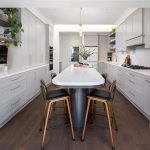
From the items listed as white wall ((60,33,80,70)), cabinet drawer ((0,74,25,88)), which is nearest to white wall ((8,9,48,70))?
cabinet drawer ((0,74,25,88))

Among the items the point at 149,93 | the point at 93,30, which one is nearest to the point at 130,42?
the point at 149,93

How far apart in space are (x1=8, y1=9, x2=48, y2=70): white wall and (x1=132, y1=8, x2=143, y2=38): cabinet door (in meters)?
3.02

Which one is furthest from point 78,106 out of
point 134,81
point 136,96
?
point 134,81

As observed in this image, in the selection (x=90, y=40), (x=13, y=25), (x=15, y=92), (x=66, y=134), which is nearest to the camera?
(x=66, y=134)

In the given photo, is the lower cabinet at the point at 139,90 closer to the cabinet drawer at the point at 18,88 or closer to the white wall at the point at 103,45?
the cabinet drawer at the point at 18,88

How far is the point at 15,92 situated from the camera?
4.13 metres

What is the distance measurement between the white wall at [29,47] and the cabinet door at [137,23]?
3.02 m

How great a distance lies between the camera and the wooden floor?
2.83 m

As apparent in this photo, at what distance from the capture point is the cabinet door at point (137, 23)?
5.07 meters

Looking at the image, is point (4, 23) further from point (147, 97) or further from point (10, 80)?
point (147, 97)

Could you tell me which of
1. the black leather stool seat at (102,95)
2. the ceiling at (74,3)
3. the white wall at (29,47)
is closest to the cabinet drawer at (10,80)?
the white wall at (29,47)

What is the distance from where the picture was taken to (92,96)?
2998 millimetres

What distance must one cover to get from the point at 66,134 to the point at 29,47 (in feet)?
11.0

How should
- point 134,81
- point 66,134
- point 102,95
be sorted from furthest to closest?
point 134,81 → point 66,134 → point 102,95
